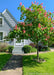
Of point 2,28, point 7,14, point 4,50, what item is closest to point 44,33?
point 4,50

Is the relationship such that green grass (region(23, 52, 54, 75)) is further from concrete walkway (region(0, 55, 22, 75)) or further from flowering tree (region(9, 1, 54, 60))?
flowering tree (region(9, 1, 54, 60))

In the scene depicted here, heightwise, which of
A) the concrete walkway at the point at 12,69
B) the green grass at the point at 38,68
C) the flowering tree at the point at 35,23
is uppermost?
the flowering tree at the point at 35,23

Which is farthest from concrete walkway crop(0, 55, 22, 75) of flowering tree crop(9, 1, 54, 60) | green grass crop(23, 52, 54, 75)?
flowering tree crop(9, 1, 54, 60)

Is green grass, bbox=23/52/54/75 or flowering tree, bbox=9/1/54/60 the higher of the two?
flowering tree, bbox=9/1/54/60

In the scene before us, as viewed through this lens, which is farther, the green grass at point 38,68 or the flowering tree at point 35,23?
the flowering tree at point 35,23

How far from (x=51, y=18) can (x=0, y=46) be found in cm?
883

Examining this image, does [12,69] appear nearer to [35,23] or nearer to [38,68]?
[38,68]

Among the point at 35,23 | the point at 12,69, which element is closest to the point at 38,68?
the point at 12,69

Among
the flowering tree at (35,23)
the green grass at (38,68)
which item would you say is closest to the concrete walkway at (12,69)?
the green grass at (38,68)

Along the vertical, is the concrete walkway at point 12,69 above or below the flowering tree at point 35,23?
below

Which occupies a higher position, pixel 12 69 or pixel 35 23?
pixel 35 23

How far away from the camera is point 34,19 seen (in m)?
6.96

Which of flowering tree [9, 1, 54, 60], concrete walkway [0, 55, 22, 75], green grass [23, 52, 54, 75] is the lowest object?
concrete walkway [0, 55, 22, 75]

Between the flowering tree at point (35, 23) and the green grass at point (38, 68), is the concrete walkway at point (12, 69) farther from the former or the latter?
the flowering tree at point (35, 23)
